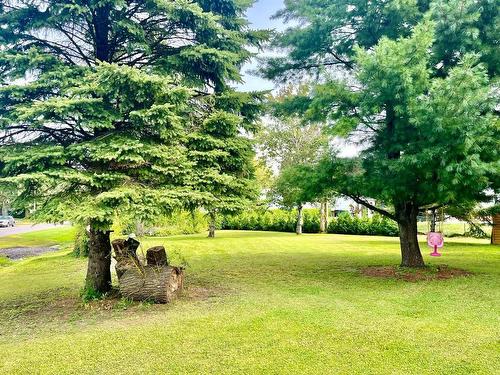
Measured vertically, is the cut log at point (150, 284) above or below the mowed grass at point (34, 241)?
above

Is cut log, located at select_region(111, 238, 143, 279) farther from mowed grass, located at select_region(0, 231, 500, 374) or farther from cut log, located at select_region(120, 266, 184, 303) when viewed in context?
mowed grass, located at select_region(0, 231, 500, 374)

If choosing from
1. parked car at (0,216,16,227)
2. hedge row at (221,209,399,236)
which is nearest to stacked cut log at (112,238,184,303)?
hedge row at (221,209,399,236)

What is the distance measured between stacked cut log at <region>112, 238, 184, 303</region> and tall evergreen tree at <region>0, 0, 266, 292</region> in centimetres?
52

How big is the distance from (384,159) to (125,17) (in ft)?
19.0

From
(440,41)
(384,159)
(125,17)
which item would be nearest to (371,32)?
(440,41)

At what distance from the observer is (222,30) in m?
7.24

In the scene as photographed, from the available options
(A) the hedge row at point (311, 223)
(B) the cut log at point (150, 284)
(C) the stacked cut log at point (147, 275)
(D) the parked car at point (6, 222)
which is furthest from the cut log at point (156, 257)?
(D) the parked car at point (6, 222)

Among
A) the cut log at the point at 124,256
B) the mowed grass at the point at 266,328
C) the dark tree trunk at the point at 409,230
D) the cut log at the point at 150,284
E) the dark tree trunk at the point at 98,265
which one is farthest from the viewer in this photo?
the dark tree trunk at the point at 409,230

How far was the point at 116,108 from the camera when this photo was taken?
260 inches

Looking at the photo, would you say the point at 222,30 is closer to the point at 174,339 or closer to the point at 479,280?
the point at 174,339

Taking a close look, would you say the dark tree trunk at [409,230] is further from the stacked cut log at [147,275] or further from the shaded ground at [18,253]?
the shaded ground at [18,253]

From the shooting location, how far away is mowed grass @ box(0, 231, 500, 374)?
13.6ft

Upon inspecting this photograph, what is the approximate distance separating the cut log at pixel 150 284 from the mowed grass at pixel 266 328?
220 millimetres

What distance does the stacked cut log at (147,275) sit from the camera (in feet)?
22.4
